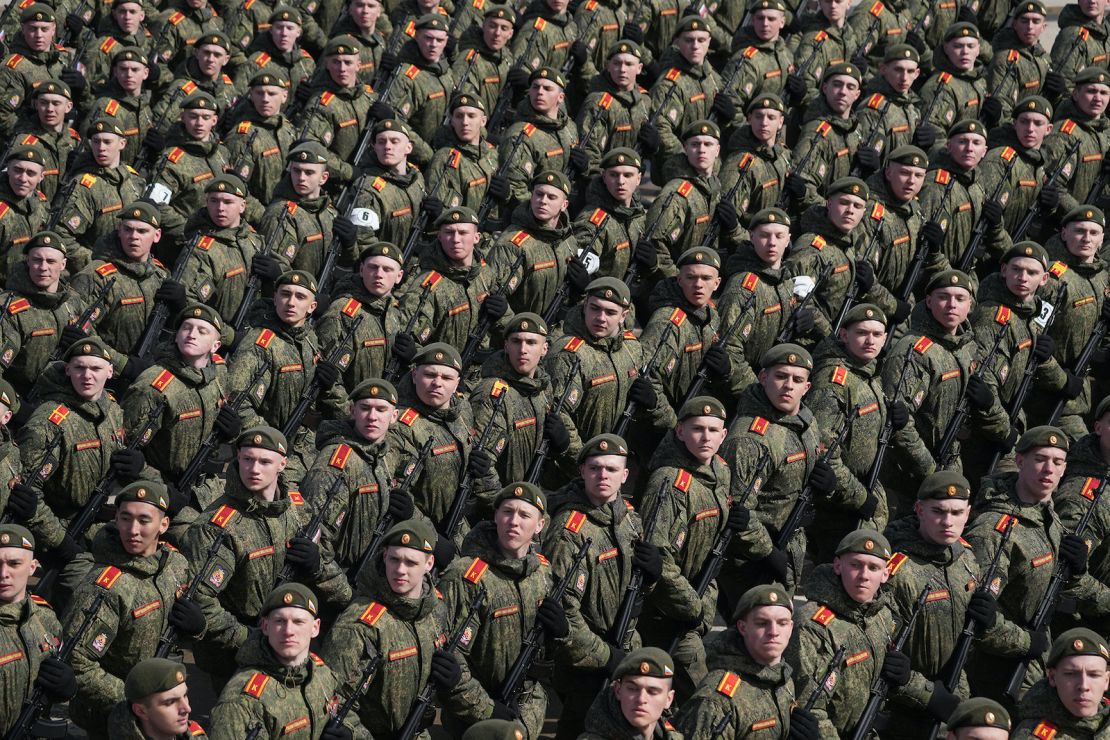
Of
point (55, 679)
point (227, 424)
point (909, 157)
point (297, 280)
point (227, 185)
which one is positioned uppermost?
point (909, 157)

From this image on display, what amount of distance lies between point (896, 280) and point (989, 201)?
3.49ft

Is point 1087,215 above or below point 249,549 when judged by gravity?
above

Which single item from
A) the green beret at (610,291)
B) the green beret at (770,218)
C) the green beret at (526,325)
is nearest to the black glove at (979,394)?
the green beret at (770,218)

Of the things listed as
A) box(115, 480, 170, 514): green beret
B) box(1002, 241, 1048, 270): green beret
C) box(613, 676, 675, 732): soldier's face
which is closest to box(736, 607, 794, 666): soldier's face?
box(613, 676, 675, 732): soldier's face

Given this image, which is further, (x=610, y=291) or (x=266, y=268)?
(x=266, y=268)

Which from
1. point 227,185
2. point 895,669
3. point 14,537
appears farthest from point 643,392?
point 14,537

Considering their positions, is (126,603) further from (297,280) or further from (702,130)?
(702,130)

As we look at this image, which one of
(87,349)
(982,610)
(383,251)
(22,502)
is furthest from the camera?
(383,251)

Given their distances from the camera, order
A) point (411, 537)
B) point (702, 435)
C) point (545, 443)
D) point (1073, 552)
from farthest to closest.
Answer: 1. point (545, 443)
2. point (1073, 552)
3. point (702, 435)
4. point (411, 537)

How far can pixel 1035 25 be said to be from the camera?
18.0 metres

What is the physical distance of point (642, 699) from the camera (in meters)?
10.5

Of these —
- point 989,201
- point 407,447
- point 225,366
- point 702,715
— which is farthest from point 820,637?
point 989,201

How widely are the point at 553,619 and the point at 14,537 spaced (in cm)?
305

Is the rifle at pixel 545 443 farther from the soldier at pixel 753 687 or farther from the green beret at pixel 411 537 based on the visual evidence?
the soldier at pixel 753 687
